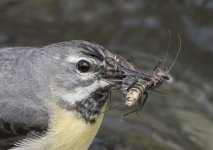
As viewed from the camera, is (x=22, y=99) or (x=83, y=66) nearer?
(x=83, y=66)

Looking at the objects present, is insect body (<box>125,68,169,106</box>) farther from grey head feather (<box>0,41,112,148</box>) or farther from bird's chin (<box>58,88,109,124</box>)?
grey head feather (<box>0,41,112,148</box>)

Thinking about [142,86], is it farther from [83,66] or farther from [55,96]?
[55,96]

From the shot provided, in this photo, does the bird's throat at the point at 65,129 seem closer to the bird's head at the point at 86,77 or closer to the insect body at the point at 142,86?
the bird's head at the point at 86,77

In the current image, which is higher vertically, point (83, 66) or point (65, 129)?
point (83, 66)

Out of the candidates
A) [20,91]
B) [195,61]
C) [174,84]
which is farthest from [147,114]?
[20,91]

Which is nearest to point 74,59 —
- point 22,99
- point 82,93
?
point 82,93

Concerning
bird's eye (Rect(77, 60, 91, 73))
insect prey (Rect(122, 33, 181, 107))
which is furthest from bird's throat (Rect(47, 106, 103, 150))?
insect prey (Rect(122, 33, 181, 107))
